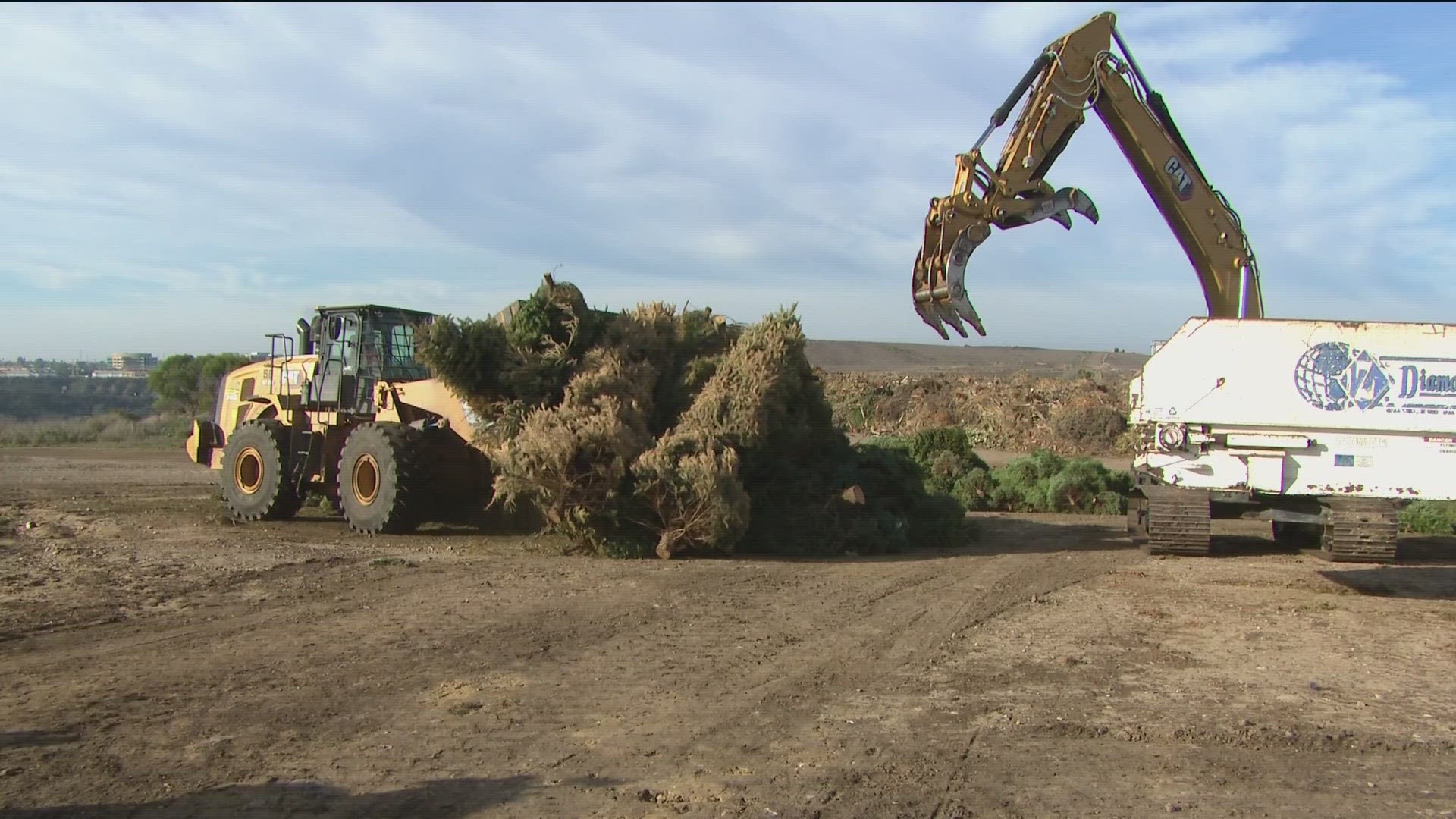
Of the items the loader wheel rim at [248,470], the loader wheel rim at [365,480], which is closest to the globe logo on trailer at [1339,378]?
the loader wheel rim at [365,480]

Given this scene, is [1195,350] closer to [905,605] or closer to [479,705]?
[905,605]

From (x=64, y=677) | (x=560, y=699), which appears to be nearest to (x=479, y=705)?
(x=560, y=699)

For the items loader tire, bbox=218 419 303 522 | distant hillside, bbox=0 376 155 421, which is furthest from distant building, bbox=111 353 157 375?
loader tire, bbox=218 419 303 522

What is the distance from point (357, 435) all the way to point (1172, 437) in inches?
370

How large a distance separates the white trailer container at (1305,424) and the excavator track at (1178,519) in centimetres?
1

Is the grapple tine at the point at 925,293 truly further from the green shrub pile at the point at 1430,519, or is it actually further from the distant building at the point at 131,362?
the distant building at the point at 131,362

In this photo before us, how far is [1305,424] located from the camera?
1178 cm

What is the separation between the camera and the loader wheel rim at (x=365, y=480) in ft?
45.3

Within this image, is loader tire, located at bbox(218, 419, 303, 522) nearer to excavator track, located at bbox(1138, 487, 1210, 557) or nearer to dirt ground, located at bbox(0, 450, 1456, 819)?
dirt ground, located at bbox(0, 450, 1456, 819)

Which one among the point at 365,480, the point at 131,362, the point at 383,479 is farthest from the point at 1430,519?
the point at 131,362

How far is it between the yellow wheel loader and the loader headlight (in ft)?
25.8

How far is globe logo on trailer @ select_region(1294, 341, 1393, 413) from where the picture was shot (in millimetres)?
11672

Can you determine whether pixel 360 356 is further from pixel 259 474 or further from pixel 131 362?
pixel 131 362

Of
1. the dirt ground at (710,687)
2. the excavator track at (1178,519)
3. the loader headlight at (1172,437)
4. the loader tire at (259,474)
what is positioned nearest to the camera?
the dirt ground at (710,687)
